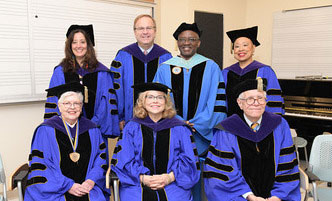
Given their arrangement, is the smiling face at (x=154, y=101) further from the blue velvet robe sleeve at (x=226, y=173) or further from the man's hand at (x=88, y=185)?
the man's hand at (x=88, y=185)

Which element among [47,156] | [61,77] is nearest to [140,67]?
[61,77]

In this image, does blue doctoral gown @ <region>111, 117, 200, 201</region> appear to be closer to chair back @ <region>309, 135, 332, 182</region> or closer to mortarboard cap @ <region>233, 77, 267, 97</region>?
mortarboard cap @ <region>233, 77, 267, 97</region>

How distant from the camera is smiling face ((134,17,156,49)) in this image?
330 cm

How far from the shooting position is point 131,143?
2635 mm

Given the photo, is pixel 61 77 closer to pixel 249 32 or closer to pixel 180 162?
pixel 180 162

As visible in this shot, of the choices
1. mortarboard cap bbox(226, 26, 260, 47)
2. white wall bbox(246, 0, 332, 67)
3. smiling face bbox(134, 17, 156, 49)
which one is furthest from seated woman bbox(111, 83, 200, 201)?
white wall bbox(246, 0, 332, 67)

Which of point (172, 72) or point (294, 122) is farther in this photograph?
point (294, 122)

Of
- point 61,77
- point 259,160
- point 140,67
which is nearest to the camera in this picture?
point 259,160

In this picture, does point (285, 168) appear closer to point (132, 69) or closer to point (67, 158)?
point (67, 158)

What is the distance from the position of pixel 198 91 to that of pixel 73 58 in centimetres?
124

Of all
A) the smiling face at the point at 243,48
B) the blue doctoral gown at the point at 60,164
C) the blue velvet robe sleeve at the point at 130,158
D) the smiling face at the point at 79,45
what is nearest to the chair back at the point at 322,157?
the smiling face at the point at 243,48

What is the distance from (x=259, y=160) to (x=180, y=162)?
62 centimetres

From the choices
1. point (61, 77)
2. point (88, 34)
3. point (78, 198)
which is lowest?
point (78, 198)

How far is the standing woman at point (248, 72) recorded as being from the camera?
3139 millimetres
